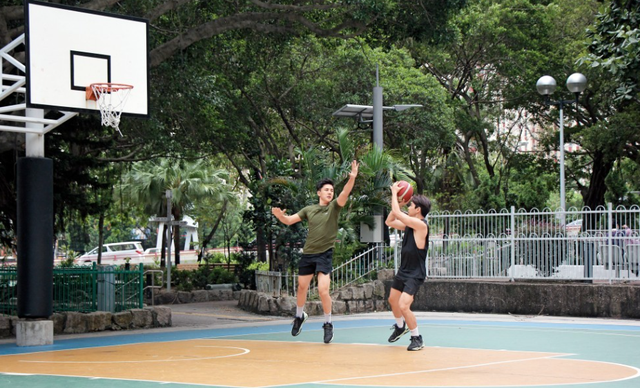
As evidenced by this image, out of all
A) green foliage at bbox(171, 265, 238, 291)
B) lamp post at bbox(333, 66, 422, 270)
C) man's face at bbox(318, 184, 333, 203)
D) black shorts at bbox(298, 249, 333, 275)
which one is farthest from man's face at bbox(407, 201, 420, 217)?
green foliage at bbox(171, 265, 238, 291)

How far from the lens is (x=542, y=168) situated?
3706 centimetres

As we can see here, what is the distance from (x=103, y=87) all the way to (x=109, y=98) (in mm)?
213

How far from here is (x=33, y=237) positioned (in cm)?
1235

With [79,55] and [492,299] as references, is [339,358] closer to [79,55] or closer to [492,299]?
[79,55]

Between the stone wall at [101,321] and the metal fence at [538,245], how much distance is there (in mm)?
6352

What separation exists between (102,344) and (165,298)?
12221 millimetres

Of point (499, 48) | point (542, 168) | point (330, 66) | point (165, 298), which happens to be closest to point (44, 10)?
point (165, 298)

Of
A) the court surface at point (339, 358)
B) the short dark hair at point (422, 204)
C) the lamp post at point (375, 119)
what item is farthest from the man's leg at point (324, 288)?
the lamp post at point (375, 119)

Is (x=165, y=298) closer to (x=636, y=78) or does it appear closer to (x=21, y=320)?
(x=21, y=320)

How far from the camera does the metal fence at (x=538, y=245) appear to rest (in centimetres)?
1630

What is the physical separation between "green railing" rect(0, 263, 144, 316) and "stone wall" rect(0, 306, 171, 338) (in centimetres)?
35

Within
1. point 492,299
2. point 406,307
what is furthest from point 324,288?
point 492,299

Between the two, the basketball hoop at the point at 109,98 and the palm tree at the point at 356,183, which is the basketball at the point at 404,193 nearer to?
the basketball hoop at the point at 109,98

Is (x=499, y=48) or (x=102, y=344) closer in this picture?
(x=102, y=344)
